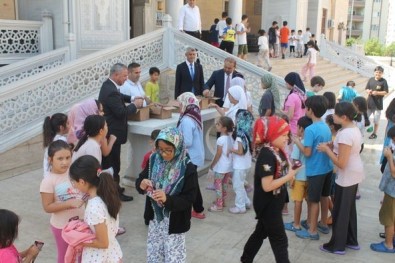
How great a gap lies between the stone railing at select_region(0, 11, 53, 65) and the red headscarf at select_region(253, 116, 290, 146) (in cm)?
805

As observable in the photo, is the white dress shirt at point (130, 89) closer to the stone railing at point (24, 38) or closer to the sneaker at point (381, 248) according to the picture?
the sneaker at point (381, 248)

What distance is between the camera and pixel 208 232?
5.06 metres

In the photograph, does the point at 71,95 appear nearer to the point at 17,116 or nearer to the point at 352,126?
the point at 17,116

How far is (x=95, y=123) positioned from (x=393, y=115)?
4101 mm

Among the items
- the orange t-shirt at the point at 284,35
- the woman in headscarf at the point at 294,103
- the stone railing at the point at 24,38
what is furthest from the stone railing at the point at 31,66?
the orange t-shirt at the point at 284,35

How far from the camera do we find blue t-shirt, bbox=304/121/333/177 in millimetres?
4531

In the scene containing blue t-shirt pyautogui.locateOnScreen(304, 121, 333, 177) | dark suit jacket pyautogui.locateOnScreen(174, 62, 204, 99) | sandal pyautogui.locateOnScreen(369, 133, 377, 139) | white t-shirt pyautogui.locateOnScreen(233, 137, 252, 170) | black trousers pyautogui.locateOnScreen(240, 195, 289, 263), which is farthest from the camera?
sandal pyautogui.locateOnScreen(369, 133, 377, 139)

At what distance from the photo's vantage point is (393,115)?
19.2 ft

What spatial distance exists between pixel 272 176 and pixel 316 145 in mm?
1220

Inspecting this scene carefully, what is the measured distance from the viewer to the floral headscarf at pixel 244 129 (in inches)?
222

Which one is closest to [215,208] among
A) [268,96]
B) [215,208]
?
[215,208]

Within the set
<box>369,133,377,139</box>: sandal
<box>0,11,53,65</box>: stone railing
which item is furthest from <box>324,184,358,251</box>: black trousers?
<box>0,11,53,65</box>: stone railing

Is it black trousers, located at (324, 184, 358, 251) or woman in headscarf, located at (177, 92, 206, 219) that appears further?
woman in headscarf, located at (177, 92, 206, 219)

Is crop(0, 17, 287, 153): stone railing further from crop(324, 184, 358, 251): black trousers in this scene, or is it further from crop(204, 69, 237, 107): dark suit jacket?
crop(324, 184, 358, 251): black trousers
